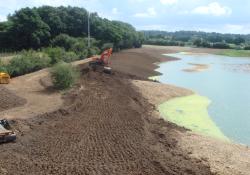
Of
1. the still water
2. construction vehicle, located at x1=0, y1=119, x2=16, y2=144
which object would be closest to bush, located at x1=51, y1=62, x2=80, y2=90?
the still water

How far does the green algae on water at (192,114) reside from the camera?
2566 centimetres

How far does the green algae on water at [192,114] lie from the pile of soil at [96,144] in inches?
67.8

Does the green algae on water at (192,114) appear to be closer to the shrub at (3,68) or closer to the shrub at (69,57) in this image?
the shrub at (3,68)

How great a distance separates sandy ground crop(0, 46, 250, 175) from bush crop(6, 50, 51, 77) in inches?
230

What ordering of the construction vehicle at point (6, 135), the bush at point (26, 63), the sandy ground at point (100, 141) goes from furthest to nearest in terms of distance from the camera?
the bush at point (26, 63), the construction vehicle at point (6, 135), the sandy ground at point (100, 141)

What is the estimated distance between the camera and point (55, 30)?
71375 mm

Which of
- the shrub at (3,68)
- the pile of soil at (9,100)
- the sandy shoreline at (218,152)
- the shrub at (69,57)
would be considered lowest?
the sandy shoreline at (218,152)

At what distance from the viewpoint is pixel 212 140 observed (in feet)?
72.5

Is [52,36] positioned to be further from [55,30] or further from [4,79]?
[4,79]

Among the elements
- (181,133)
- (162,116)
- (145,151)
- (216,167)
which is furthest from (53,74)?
(216,167)

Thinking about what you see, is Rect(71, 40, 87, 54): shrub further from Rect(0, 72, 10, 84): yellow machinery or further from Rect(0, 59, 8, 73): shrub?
Rect(0, 72, 10, 84): yellow machinery

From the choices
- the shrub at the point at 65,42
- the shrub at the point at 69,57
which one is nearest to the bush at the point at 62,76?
the shrub at the point at 69,57

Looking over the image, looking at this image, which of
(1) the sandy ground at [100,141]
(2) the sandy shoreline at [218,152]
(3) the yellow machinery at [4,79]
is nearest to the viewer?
(1) the sandy ground at [100,141]

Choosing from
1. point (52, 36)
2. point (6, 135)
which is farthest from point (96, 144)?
point (52, 36)
